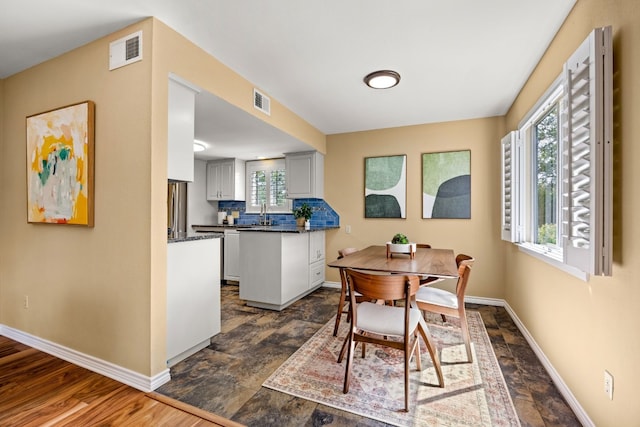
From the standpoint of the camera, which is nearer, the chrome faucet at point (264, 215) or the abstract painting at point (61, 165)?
the abstract painting at point (61, 165)

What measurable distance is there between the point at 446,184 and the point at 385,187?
2.80ft

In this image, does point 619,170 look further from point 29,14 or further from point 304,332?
point 29,14

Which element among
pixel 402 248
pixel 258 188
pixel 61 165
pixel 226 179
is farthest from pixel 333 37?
pixel 226 179

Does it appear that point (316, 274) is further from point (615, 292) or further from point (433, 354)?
point (615, 292)

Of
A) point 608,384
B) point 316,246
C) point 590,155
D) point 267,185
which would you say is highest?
point 267,185

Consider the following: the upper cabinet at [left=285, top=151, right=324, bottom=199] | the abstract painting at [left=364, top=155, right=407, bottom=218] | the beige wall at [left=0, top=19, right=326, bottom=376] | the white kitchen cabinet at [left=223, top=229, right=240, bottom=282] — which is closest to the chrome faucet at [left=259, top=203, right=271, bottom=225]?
the white kitchen cabinet at [left=223, top=229, right=240, bottom=282]

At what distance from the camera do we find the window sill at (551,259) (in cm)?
174

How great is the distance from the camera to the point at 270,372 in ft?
7.24

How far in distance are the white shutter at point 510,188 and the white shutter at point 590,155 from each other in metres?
1.58

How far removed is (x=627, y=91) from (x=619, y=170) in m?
0.35

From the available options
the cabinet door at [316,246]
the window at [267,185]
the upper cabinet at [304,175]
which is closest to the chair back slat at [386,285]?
the cabinet door at [316,246]

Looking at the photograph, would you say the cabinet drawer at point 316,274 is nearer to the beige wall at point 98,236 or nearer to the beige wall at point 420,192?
the beige wall at point 420,192

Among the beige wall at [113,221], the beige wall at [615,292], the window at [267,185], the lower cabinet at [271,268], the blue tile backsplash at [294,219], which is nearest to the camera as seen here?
the beige wall at [615,292]

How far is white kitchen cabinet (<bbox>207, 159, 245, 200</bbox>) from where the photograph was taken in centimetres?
527
